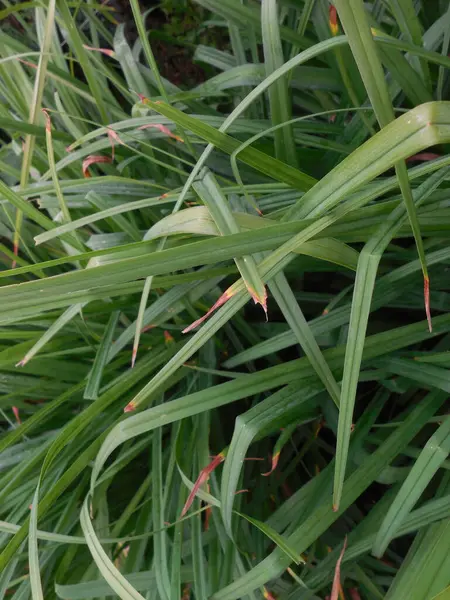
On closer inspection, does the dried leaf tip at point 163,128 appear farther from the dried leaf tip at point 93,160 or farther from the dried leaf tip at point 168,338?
the dried leaf tip at point 168,338

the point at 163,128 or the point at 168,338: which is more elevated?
the point at 163,128

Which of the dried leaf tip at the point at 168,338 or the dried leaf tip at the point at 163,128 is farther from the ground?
the dried leaf tip at the point at 163,128

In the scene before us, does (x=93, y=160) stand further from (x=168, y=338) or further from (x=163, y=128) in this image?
(x=168, y=338)

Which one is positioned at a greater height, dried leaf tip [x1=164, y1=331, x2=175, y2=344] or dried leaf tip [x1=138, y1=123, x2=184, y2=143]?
dried leaf tip [x1=138, y1=123, x2=184, y2=143]

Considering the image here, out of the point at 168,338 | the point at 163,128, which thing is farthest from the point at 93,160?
the point at 168,338

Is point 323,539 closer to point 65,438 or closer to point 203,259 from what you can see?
point 65,438

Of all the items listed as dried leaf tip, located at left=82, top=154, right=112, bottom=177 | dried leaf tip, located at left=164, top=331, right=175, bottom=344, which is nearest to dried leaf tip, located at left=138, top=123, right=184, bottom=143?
dried leaf tip, located at left=82, top=154, right=112, bottom=177

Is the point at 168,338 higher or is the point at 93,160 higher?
the point at 93,160

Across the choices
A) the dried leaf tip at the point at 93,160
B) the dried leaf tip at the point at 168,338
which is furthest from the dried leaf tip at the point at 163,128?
the dried leaf tip at the point at 168,338

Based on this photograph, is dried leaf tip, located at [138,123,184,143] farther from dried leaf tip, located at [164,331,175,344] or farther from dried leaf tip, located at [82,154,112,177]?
dried leaf tip, located at [164,331,175,344]

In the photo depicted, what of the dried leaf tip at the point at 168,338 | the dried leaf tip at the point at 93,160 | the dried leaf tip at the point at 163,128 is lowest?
the dried leaf tip at the point at 168,338

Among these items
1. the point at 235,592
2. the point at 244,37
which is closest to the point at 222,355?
the point at 235,592
